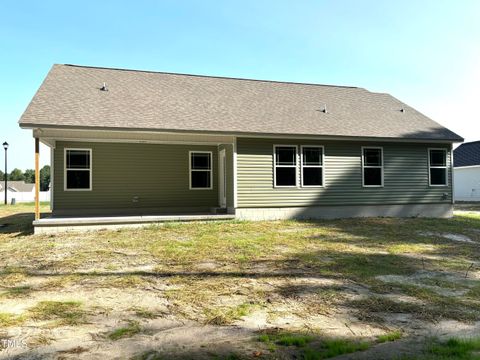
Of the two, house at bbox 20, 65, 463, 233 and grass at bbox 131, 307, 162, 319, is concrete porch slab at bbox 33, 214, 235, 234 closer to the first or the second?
house at bbox 20, 65, 463, 233

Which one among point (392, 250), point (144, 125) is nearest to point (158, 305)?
point (392, 250)

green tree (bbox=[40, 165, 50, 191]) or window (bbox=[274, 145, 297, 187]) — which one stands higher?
green tree (bbox=[40, 165, 50, 191])

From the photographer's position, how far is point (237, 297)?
16.3 feet

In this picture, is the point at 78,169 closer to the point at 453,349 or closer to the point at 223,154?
the point at 223,154

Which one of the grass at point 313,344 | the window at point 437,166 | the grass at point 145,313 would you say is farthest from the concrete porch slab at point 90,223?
the window at point 437,166

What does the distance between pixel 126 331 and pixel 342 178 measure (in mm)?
10909

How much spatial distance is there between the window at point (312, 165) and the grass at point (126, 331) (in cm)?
971

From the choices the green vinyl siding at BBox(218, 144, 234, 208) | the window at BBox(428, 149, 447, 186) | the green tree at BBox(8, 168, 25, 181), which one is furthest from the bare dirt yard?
the green tree at BBox(8, 168, 25, 181)

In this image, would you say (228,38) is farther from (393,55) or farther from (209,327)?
(209,327)

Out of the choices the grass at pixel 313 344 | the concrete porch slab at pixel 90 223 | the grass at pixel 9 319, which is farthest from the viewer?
the concrete porch slab at pixel 90 223

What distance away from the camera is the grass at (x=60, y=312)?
13.4 feet

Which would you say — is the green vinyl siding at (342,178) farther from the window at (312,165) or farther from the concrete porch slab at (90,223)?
the concrete porch slab at (90,223)

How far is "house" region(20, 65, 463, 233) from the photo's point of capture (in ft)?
39.3

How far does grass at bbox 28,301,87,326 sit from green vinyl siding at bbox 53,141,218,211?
27.7 ft
